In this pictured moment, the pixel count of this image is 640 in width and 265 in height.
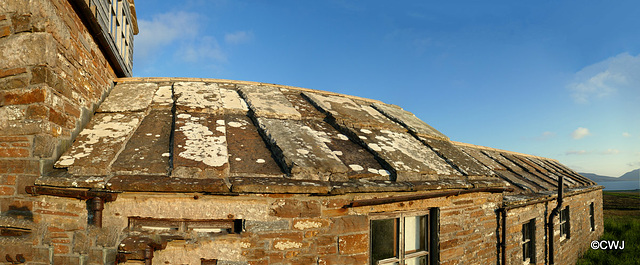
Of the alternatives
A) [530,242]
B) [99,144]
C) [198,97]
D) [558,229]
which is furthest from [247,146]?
[558,229]

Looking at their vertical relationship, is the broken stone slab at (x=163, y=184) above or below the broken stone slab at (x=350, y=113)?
below

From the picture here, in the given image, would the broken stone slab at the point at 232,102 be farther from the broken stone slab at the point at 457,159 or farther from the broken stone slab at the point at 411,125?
the broken stone slab at the point at 457,159

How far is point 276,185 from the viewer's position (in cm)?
290

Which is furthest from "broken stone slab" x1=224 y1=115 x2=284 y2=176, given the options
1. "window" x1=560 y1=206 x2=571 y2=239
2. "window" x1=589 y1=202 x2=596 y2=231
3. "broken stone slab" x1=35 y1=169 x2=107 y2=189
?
"window" x1=589 y1=202 x2=596 y2=231

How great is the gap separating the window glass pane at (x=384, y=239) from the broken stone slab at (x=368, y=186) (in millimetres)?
475

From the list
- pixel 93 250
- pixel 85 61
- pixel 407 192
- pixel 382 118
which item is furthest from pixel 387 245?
pixel 85 61

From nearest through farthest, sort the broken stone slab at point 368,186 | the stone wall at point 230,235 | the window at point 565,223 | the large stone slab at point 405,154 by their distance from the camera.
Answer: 1. the stone wall at point 230,235
2. the broken stone slab at point 368,186
3. the large stone slab at point 405,154
4. the window at point 565,223

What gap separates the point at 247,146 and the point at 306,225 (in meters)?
1.17

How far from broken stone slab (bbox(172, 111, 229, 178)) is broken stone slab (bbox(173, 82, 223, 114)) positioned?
12cm

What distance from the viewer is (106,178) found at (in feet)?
9.25

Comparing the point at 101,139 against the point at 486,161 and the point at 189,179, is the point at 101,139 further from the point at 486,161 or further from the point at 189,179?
the point at 486,161

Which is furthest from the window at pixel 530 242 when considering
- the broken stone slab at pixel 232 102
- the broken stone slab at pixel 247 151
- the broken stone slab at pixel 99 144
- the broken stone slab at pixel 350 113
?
the broken stone slab at pixel 99 144

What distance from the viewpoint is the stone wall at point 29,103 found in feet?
9.46

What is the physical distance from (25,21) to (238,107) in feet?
7.81
